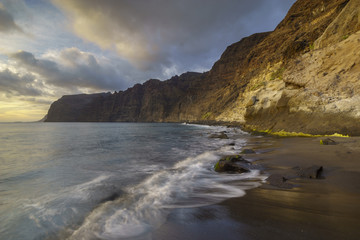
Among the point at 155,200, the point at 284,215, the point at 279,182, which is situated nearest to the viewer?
the point at 284,215

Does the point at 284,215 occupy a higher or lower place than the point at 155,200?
higher

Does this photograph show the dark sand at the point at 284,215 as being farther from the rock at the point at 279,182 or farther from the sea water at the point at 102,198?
the sea water at the point at 102,198

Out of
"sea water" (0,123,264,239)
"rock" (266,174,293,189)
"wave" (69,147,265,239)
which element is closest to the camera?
"wave" (69,147,265,239)

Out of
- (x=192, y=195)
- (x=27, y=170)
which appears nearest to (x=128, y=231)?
(x=192, y=195)

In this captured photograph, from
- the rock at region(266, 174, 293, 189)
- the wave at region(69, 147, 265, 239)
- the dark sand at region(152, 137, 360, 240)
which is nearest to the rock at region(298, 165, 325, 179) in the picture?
the dark sand at region(152, 137, 360, 240)

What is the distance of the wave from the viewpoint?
281cm

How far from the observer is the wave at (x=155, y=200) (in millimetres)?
2814

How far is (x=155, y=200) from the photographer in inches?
153

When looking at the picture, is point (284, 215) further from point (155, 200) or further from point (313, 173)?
point (155, 200)

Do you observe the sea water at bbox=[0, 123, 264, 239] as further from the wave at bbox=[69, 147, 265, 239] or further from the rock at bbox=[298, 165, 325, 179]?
the rock at bbox=[298, 165, 325, 179]

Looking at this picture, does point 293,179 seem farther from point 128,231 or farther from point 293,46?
point 293,46

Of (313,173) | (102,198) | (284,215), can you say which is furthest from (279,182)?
(102,198)

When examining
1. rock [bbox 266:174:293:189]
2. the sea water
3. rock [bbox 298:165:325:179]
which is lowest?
the sea water

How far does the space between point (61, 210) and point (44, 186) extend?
7.55ft
